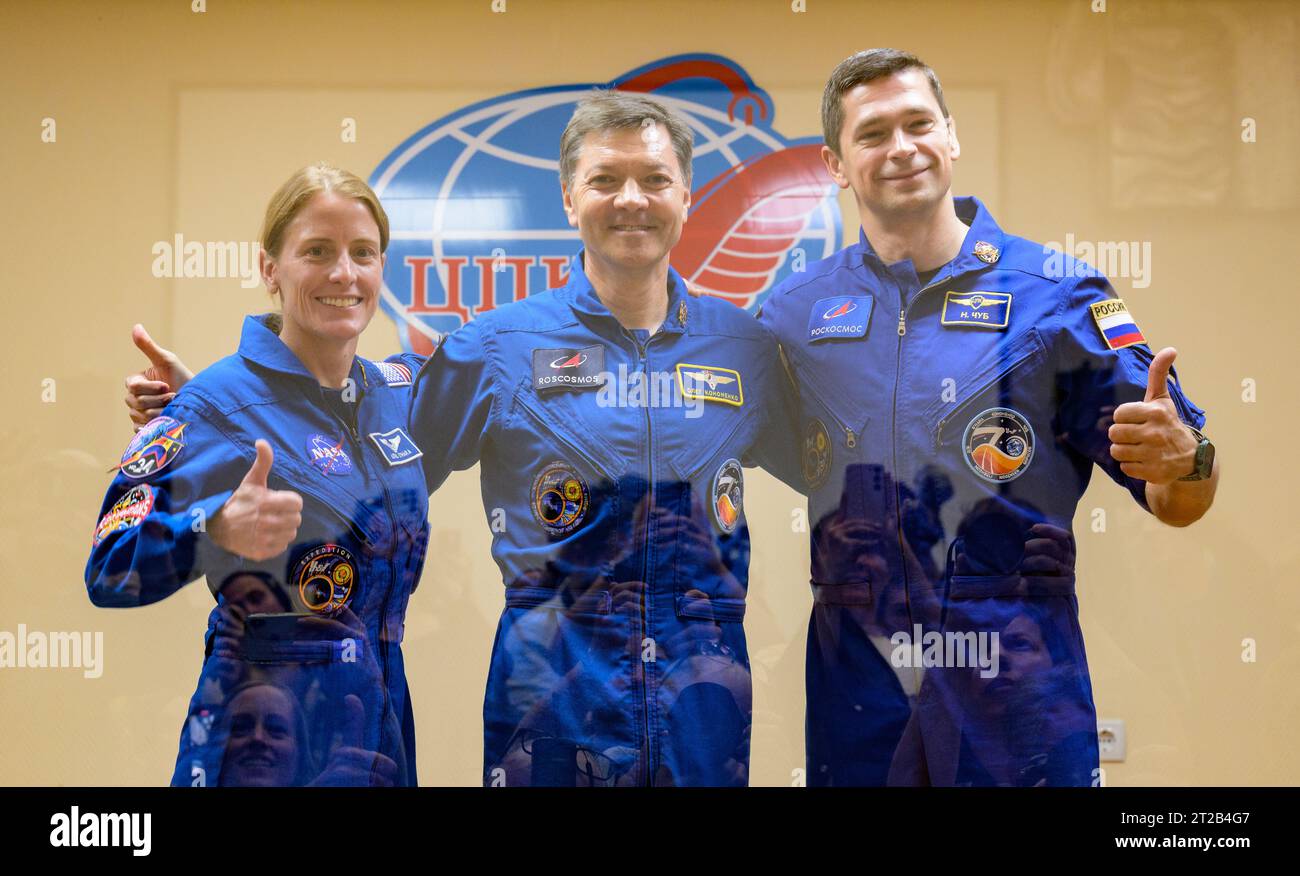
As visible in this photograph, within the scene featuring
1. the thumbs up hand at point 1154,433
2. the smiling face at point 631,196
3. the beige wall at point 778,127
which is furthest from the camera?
the beige wall at point 778,127

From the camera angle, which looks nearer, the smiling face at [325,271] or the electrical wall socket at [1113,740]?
the smiling face at [325,271]

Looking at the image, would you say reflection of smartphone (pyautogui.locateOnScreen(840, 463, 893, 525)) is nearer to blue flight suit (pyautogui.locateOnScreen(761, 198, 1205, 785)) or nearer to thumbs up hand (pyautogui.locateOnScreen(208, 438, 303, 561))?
blue flight suit (pyautogui.locateOnScreen(761, 198, 1205, 785))

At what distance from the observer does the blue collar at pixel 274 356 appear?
267 centimetres

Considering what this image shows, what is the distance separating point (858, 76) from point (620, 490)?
3.84ft

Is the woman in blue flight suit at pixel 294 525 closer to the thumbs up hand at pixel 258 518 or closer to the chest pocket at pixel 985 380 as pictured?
the thumbs up hand at pixel 258 518

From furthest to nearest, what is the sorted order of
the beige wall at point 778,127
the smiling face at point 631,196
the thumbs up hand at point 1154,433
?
the beige wall at point 778,127 → the smiling face at point 631,196 → the thumbs up hand at point 1154,433

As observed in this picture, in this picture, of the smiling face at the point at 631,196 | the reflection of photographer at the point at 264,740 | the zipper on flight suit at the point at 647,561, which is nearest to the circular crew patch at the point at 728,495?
the zipper on flight suit at the point at 647,561

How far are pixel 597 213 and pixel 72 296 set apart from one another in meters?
1.33

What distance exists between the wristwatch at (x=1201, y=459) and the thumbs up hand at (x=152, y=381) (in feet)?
7.86

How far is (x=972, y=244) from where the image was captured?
2.75 m

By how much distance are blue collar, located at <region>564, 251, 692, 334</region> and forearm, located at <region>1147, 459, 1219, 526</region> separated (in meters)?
1.18

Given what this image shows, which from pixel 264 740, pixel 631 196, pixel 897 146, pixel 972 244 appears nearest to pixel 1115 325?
pixel 972 244

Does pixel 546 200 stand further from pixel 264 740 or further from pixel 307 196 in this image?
pixel 264 740

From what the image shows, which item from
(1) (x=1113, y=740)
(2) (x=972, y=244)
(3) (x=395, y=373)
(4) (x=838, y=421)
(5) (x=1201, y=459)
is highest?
(2) (x=972, y=244)
